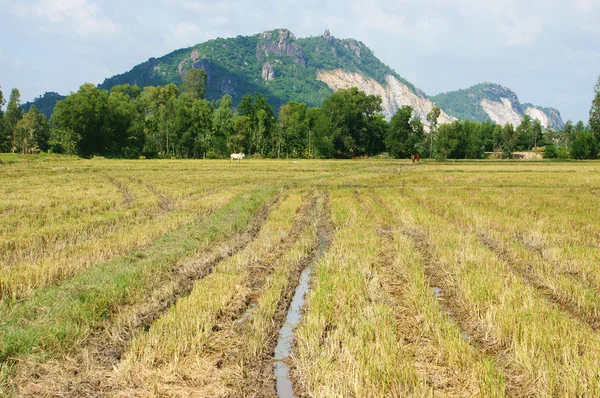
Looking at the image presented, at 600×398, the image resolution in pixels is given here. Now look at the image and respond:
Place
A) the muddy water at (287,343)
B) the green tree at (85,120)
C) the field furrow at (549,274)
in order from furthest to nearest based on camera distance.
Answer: the green tree at (85,120) → the field furrow at (549,274) → the muddy water at (287,343)

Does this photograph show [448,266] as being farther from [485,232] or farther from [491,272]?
[485,232]

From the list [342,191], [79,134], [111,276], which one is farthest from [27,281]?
[79,134]

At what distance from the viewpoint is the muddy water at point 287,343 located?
4.51 meters

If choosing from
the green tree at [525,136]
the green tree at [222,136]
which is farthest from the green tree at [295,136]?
the green tree at [525,136]

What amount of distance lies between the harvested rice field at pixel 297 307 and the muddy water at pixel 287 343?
0.03 metres

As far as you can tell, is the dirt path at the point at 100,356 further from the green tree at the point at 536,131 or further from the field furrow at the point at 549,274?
the green tree at the point at 536,131

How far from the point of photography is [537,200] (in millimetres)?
18609

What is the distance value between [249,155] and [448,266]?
72606 mm

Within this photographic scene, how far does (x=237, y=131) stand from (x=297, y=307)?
74.1 meters

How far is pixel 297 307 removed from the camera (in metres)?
6.80

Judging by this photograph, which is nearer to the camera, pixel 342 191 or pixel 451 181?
pixel 342 191

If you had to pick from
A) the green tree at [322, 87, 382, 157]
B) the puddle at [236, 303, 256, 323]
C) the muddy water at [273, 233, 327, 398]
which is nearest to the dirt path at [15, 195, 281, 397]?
the puddle at [236, 303, 256, 323]

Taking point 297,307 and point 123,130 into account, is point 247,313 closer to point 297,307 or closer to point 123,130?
point 297,307

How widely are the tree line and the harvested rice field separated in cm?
6089
